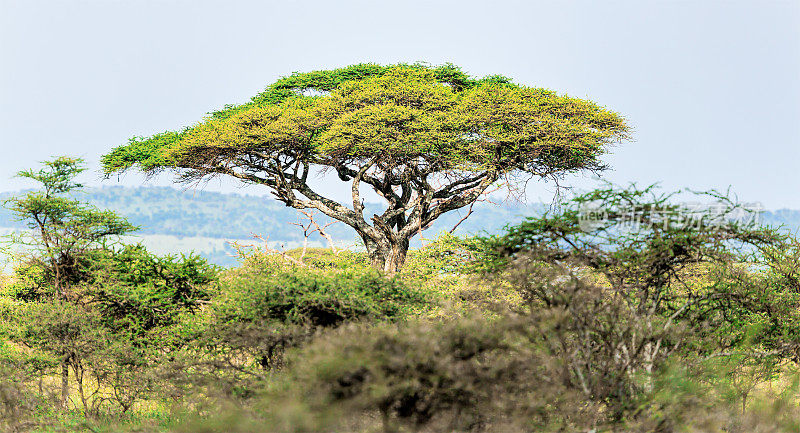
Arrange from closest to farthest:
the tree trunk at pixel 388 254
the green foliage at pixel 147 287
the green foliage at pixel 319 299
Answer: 1. the green foliage at pixel 319 299
2. the green foliage at pixel 147 287
3. the tree trunk at pixel 388 254

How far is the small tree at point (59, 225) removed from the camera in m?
17.0

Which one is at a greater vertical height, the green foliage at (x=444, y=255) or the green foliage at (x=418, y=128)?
the green foliage at (x=418, y=128)

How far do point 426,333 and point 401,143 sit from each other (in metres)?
18.1

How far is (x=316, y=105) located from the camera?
28.0 meters

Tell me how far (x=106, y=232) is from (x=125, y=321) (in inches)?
143

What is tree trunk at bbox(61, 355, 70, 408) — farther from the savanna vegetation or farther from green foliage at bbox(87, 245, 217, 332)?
green foliage at bbox(87, 245, 217, 332)

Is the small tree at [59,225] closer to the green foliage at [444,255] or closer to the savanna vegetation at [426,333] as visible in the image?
the savanna vegetation at [426,333]

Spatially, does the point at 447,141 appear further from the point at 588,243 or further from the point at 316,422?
the point at 316,422

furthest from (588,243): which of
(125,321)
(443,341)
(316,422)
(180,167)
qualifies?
(180,167)

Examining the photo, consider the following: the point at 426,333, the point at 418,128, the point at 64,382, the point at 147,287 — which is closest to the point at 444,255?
the point at 418,128

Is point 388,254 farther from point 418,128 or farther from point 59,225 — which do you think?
point 59,225

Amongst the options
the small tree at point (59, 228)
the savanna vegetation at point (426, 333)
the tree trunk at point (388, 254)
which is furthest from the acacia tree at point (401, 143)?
the small tree at point (59, 228)

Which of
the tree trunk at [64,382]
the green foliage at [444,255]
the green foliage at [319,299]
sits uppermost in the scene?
the green foliage at [444,255]

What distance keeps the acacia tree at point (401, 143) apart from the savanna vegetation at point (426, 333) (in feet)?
16.7
